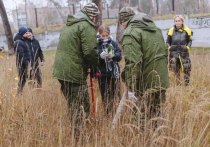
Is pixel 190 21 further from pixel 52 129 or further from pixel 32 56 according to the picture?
pixel 52 129

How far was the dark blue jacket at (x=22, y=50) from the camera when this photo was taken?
288 inches

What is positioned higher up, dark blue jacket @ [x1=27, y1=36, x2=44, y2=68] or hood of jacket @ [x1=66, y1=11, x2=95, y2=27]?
hood of jacket @ [x1=66, y1=11, x2=95, y2=27]

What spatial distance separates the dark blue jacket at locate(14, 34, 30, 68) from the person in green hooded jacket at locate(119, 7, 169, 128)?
3630 mm

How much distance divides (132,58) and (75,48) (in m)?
0.81

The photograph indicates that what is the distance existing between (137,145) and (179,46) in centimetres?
436

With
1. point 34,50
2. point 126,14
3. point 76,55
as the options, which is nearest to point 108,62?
point 76,55

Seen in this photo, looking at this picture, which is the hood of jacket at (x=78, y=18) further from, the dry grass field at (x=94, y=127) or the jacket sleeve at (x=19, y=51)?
the jacket sleeve at (x=19, y=51)

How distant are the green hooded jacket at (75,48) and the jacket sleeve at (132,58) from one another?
53cm

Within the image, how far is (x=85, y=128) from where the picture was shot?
13.2 ft

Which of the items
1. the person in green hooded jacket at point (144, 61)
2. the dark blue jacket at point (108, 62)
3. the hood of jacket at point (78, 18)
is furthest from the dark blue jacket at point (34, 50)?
the person in green hooded jacket at point (144, 61)

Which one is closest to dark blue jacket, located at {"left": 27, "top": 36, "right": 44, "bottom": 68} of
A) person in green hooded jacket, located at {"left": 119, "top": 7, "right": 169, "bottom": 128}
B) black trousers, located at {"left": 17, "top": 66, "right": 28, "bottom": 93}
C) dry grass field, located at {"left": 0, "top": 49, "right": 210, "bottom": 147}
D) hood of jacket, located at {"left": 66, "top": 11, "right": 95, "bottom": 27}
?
black trousers, located at {"left": 17, "top": 66, "right": 28, "bottom": 93}

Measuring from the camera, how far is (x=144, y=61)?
407 cm

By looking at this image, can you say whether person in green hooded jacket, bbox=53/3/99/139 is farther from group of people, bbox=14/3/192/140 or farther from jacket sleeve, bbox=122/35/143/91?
jacket sleeve, bbox=122/35/143/91

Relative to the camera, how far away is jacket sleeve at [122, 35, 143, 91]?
12.8 ft
